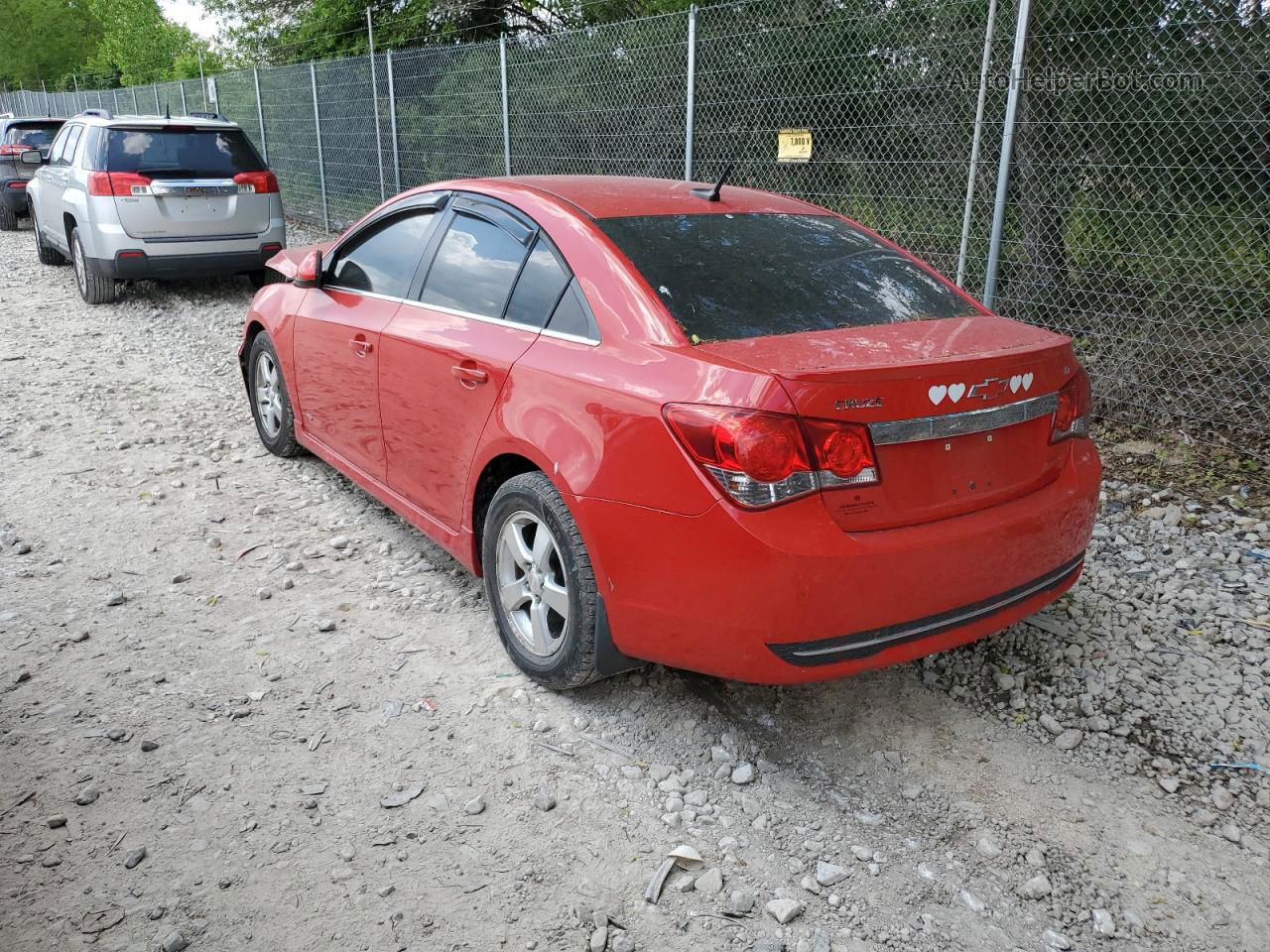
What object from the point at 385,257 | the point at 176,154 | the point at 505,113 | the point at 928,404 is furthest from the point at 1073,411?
the point at 176,154

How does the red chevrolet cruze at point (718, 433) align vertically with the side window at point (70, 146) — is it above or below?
below

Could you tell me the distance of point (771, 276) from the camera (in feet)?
10.6

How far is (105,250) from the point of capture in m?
9.23

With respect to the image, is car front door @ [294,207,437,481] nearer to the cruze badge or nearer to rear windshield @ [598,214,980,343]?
rear windshield @ [598,214,980,343]

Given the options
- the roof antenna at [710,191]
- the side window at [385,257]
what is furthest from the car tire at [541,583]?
the roof antenna at [710,191]

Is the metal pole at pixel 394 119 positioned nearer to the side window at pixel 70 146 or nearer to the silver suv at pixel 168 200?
the silver suv at pixel 168 200

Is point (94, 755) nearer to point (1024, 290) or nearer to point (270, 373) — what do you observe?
point (270, 373)

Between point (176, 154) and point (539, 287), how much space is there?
7590mm

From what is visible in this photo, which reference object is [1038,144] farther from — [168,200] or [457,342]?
[168,200]

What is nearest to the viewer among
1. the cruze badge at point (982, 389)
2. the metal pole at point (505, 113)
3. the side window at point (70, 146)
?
the cruze badge at point (982, 389)

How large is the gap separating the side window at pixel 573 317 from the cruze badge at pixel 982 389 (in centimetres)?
101

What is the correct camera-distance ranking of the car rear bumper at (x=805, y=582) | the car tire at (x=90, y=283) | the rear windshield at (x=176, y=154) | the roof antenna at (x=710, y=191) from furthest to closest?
the car tire at (x=90, y=283) → the rear windshield at (x=176, y=154) → the roof antenna at (x=710, y=191) → the car rear bumper at (x=805, y=582)

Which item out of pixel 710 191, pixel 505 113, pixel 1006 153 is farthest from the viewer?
pixel 505 113

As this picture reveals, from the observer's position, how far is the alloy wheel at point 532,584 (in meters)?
3.17
